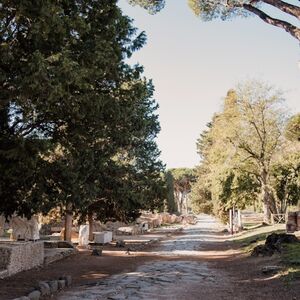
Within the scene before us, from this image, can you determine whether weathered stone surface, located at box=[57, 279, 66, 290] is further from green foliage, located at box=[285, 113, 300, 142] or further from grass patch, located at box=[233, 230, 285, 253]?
green foliage, located at box=[285, 113, 300, 142]

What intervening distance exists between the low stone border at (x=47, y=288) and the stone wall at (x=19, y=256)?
2211 millimetres

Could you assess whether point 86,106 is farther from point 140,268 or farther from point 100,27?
point 140,268

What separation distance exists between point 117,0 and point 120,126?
12.9 ft

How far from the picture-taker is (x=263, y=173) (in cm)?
3606

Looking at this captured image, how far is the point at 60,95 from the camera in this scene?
32.4 ft

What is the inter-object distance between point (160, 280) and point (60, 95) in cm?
624

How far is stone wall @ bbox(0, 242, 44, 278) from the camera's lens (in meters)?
13.7

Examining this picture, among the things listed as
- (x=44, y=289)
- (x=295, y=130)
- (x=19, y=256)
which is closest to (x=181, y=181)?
(x=295, y=130)

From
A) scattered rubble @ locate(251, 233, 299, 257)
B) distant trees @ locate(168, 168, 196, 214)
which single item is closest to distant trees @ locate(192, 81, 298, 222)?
scattered rubble @ locate(251, 233, 299, 257)

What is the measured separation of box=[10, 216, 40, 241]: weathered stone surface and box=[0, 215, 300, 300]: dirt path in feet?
26.3

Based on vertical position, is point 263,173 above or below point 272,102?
below

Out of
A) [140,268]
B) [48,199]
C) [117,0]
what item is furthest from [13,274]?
[117,0]

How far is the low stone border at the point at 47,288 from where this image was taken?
994 centimetres

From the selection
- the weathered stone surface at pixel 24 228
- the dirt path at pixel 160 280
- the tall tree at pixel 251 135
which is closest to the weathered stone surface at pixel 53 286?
the dirt path at pixel 160 280
